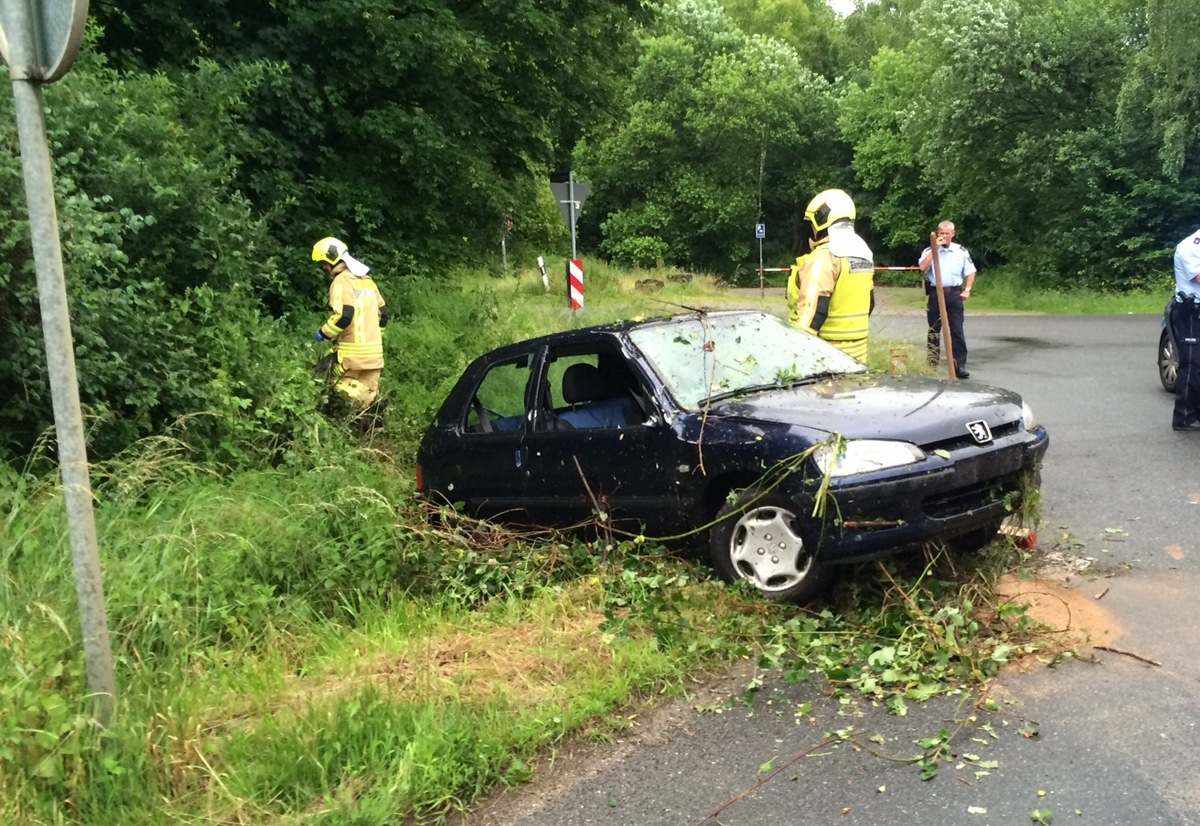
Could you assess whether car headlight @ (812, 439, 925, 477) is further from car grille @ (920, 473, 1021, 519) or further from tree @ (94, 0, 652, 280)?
tree @ (94, 0, 652, 280)

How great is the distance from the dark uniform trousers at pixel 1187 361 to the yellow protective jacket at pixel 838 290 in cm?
292

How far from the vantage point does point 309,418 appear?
26.3ft

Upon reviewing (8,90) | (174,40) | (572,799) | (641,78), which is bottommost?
(572,799)

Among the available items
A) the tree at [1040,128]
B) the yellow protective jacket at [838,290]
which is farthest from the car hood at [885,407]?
the tree at [1040,128]

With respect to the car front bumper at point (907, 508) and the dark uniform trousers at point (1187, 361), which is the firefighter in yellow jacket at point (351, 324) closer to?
the car front bumper at point (907, 508)

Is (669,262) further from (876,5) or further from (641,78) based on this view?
(876,5)

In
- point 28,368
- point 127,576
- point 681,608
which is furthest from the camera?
point 28,368

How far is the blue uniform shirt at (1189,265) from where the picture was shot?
828 centimetres

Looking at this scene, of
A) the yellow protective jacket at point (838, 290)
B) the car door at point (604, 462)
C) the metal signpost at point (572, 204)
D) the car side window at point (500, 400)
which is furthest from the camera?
the metal signpost at point (572, 204)

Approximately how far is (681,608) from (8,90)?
205 inches

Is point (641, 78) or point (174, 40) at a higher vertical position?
point (641, 78)

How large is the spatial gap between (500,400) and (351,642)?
325 centimetres

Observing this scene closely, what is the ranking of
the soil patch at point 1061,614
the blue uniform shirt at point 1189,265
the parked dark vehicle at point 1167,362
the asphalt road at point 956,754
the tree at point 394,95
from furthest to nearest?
1. the tree at point 394,95
2. the parked dark vehicle at point 1167,362
3. the blue uniform shirt at point 1189,265
4. the soil patch at point 1061,614
5. the asphalt road at point 956,754

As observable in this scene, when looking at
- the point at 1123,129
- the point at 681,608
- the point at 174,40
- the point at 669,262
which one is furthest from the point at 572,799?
the point at 669,262
